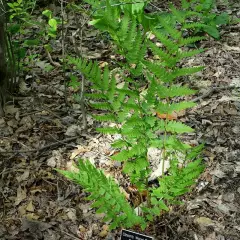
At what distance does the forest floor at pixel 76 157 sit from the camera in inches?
88.8

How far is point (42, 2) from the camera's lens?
476cm

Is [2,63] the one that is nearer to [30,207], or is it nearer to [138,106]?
[30,207]

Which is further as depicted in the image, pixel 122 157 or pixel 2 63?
pixel 2 63

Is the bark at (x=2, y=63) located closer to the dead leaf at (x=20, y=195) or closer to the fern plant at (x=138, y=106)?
the dead leaf at (x=20, y=195)

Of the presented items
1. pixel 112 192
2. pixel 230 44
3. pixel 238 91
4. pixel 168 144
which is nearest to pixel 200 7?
pixel 230 44

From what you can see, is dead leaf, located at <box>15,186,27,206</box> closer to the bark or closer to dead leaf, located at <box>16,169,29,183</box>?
dead leaf, located at <box>16,169,29,183</box>

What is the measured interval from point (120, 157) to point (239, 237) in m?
0.84

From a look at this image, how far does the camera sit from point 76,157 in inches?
108

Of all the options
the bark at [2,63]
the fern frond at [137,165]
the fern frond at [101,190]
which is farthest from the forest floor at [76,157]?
the fern frond at [137,165]

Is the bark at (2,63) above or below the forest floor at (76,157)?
above

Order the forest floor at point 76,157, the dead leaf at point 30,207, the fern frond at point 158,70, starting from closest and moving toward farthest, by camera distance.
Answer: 1. the fern frond at point 158,70
2. the forest floor at point 76,157
3. the dead leaf at point 30,207

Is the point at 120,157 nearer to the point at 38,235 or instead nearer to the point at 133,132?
the point at 133,132

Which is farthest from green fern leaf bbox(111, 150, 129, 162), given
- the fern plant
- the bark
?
the bark

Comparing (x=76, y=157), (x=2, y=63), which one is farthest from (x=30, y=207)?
(x=2, y=63)
